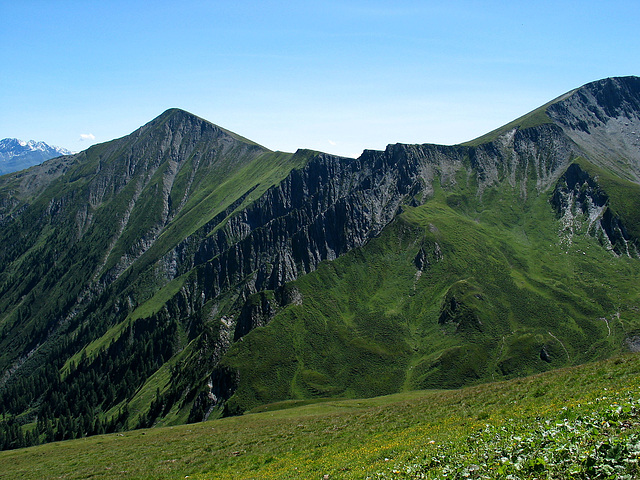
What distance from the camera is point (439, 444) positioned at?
Answer: 85.1 feet

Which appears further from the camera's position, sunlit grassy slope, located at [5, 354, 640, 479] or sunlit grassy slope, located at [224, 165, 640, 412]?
sunlit grassy slope, located at [224, 165, 640, 412]

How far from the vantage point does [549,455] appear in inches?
655

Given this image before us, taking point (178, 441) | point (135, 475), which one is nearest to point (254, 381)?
point (178, 441)

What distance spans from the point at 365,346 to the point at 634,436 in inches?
6381

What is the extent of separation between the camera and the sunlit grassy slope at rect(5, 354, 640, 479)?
56.1ft

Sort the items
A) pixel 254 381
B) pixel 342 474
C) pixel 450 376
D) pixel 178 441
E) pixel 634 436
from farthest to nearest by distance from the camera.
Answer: pixel 254 381, pixel 450 376, pixel 178 441, pixel 342 474, pixel 634 436

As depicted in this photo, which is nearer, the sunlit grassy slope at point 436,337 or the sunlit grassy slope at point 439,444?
the sunlit grassy slope at point 439,444

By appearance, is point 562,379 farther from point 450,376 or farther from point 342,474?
point 450,376

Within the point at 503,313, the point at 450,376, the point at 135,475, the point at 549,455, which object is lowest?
the point at 450,376

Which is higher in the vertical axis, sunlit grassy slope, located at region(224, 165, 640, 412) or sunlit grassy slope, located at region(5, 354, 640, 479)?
sunlit grassy slope, located at region(5, 354, 640, 479)

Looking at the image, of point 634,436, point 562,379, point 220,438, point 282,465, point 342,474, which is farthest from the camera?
point 220,438

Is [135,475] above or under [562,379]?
under

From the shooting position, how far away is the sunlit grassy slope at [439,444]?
56.1 ft

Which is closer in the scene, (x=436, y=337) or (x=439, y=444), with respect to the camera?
(x=439, y=444)
